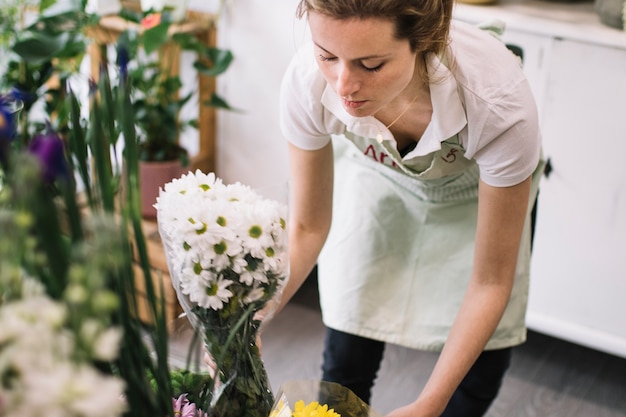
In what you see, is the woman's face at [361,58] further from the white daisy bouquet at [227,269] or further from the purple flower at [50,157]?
the purple flower at [50,157]

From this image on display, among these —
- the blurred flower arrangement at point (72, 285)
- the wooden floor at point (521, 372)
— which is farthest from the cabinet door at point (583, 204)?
the blurred flower arrangement at point (72, 285)

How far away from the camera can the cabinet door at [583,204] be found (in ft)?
7.20

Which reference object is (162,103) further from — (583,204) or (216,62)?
(583,204)

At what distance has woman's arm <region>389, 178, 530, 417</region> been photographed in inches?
54.8

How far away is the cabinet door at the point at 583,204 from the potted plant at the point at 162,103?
38.0 inches

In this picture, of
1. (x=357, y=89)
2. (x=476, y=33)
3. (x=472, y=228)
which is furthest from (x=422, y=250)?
(x=357, y=89)

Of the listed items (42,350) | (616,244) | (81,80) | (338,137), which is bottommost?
(616,244)

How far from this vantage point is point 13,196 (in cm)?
66

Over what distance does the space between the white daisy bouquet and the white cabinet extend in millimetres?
1402

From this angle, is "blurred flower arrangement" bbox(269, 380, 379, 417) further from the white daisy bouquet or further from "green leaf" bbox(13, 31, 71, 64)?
"green leaf" bbox(13, 31, 71, 64)

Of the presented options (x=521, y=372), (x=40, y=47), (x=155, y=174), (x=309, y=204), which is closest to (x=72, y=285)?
(x=309, y=204)

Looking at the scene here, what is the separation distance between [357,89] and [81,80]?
1675 mm

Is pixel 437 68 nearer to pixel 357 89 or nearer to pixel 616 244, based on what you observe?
pixel 357 89

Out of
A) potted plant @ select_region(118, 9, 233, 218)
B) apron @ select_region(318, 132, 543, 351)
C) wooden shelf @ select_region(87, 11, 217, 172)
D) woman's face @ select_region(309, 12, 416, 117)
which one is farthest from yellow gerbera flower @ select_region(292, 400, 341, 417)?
wooden shelf @ select_region(87, 11, 217, 172)
